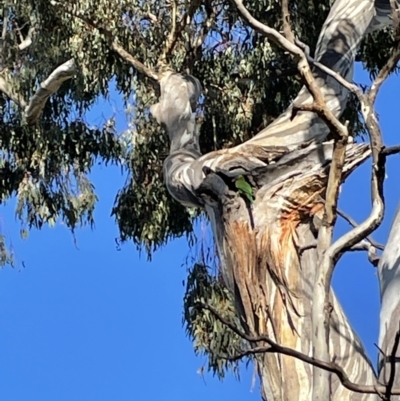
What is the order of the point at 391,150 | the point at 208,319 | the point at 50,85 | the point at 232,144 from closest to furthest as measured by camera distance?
the point at 391,150 < the point at 50,85 < the point at 232,144 < the point at 208,319

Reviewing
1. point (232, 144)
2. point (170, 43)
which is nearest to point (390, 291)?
point (170, 43)

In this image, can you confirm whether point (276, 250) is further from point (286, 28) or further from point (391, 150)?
point (391, 150)

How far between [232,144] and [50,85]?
43.5 inches

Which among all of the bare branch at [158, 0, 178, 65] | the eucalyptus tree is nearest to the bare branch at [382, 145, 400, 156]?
the eucalyptus tree

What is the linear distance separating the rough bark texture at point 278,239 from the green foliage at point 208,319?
2202mm

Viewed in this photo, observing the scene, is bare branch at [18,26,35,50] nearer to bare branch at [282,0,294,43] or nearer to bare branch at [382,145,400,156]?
bare branch at [282,0,294,43]

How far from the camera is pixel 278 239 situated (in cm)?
212

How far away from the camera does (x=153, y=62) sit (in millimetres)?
4250

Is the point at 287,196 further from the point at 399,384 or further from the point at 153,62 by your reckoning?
the point at 153,62

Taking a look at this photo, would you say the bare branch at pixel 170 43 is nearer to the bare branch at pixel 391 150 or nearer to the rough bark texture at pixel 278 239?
the rough bark texture at pixel 278 239

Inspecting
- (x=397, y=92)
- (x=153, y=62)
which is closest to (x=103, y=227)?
(x=397, y=92)

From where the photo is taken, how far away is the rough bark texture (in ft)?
6.35

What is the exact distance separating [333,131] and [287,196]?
49 cm

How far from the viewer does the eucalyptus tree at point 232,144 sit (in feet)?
5.82
